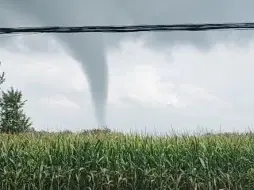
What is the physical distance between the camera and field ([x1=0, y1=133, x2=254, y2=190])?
9977mm

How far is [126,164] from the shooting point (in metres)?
10.2

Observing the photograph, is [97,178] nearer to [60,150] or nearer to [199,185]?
[60,150]

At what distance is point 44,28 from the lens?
28.6 ft

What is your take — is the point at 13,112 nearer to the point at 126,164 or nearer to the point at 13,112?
the point at 13,112

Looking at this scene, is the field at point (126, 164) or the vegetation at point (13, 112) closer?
the field at point (126, 164)

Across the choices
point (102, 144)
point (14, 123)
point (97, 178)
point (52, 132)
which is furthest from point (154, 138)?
point (14, 123)

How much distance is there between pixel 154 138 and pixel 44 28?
394cm

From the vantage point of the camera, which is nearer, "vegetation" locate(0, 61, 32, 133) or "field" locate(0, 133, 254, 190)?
"field" locate(0, 133, 254, 190)

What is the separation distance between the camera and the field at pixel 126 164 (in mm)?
9977

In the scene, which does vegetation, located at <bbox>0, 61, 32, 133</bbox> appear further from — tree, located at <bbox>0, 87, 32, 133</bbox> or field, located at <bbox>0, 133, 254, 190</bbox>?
field, located at <bbox>0, 133, 254, 190</bbox>

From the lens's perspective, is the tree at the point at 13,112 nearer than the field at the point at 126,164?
No

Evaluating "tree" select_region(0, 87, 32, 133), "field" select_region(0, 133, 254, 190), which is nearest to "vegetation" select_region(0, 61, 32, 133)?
"tree" select_region(0, 87, 32, 133)

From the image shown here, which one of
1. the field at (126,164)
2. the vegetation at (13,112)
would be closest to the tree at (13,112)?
the vegetation at (13,112)

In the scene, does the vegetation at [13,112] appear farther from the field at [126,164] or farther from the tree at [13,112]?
the field at [126,164]
